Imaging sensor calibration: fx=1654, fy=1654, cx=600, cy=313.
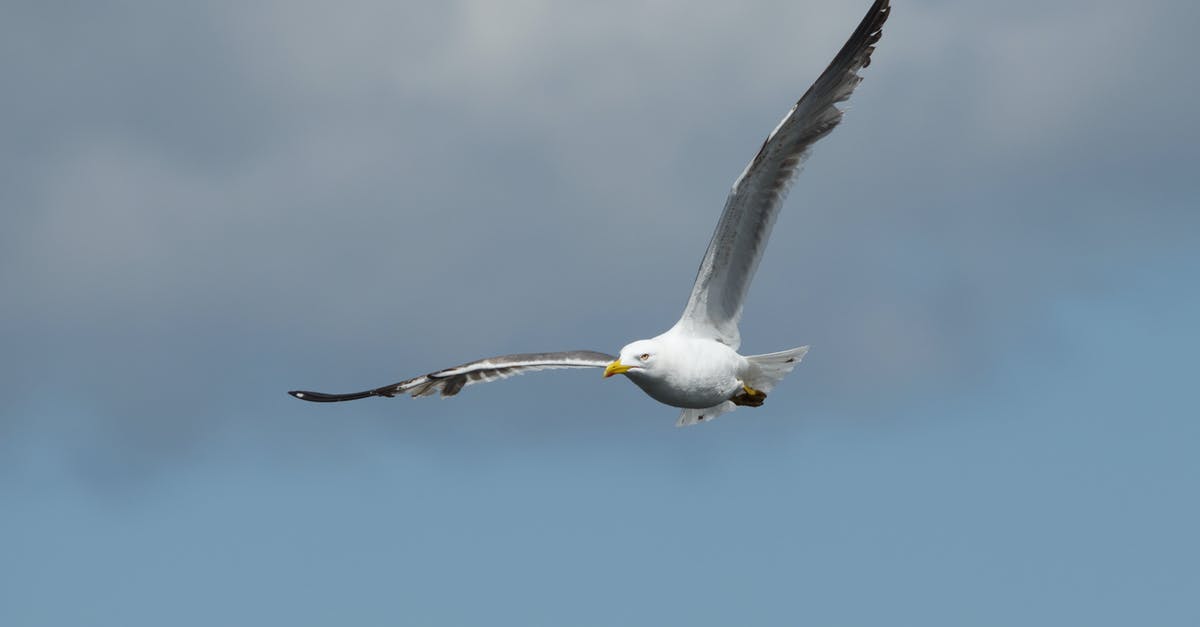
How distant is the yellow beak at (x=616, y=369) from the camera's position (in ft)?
81.2

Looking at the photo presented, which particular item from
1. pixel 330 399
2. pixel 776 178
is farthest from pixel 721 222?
pixel 330 399

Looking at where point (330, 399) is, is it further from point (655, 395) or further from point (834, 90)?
point (834, 90)

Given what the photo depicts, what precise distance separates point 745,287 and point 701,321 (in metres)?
0.89

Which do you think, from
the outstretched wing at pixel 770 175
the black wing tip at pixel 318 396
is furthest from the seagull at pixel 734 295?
the black wing tip at pixel 318 396

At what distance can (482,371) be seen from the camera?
2878cm

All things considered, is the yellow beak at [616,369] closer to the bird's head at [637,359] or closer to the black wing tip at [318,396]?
the bird's head at [637,359]

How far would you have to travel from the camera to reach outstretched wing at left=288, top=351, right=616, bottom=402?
88.9ft

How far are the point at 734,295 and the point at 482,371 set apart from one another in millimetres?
4964

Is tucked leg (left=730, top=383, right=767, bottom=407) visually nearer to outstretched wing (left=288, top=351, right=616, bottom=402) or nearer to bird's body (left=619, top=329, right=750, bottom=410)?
bird's body (left=619, top=329, right=750, bottom=410)

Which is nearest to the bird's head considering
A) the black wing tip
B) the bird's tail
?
the bird's tail

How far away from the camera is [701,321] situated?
26531 mm

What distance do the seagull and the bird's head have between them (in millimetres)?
15

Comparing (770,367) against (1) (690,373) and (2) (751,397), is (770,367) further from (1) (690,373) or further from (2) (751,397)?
(1) (690,373)

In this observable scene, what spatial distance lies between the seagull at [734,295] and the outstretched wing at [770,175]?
0.05 feet
